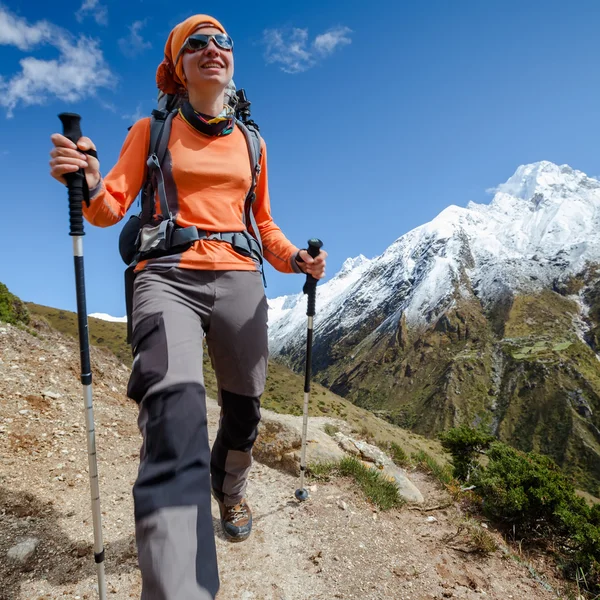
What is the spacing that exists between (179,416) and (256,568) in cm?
317

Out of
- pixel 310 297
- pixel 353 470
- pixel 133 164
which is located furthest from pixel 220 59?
pixel 353 470

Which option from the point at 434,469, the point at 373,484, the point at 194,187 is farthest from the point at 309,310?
the point at 434,469

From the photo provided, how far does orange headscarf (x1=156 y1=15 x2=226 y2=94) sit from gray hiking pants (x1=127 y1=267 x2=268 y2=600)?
1.97 meters

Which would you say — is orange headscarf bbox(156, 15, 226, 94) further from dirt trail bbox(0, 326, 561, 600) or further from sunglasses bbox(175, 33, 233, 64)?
dirt trail bbox(0, 326, 561, 600)

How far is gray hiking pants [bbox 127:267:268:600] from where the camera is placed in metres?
2.22

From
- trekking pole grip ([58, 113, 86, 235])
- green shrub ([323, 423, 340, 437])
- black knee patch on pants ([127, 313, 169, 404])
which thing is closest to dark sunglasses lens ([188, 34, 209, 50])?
trekking pole grip ([58, 113, 86, 235])

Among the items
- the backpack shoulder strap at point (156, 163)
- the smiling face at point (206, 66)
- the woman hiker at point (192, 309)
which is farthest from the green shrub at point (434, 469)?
the smiling face at point (206, 66)

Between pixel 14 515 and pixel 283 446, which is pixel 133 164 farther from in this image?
pixel 283 446

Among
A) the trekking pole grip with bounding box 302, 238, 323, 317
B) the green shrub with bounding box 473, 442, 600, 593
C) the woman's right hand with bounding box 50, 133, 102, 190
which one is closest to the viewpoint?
the woman's right hand with bounding box 50, 133, 102, 190

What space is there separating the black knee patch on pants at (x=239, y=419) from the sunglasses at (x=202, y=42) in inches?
119

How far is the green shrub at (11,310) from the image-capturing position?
1423 centimetres

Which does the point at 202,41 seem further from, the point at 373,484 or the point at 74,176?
the point at 373,484

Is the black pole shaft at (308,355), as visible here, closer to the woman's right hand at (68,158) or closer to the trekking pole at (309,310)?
the trekking pole at (309,310)

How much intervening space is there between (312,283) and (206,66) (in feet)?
8.00
